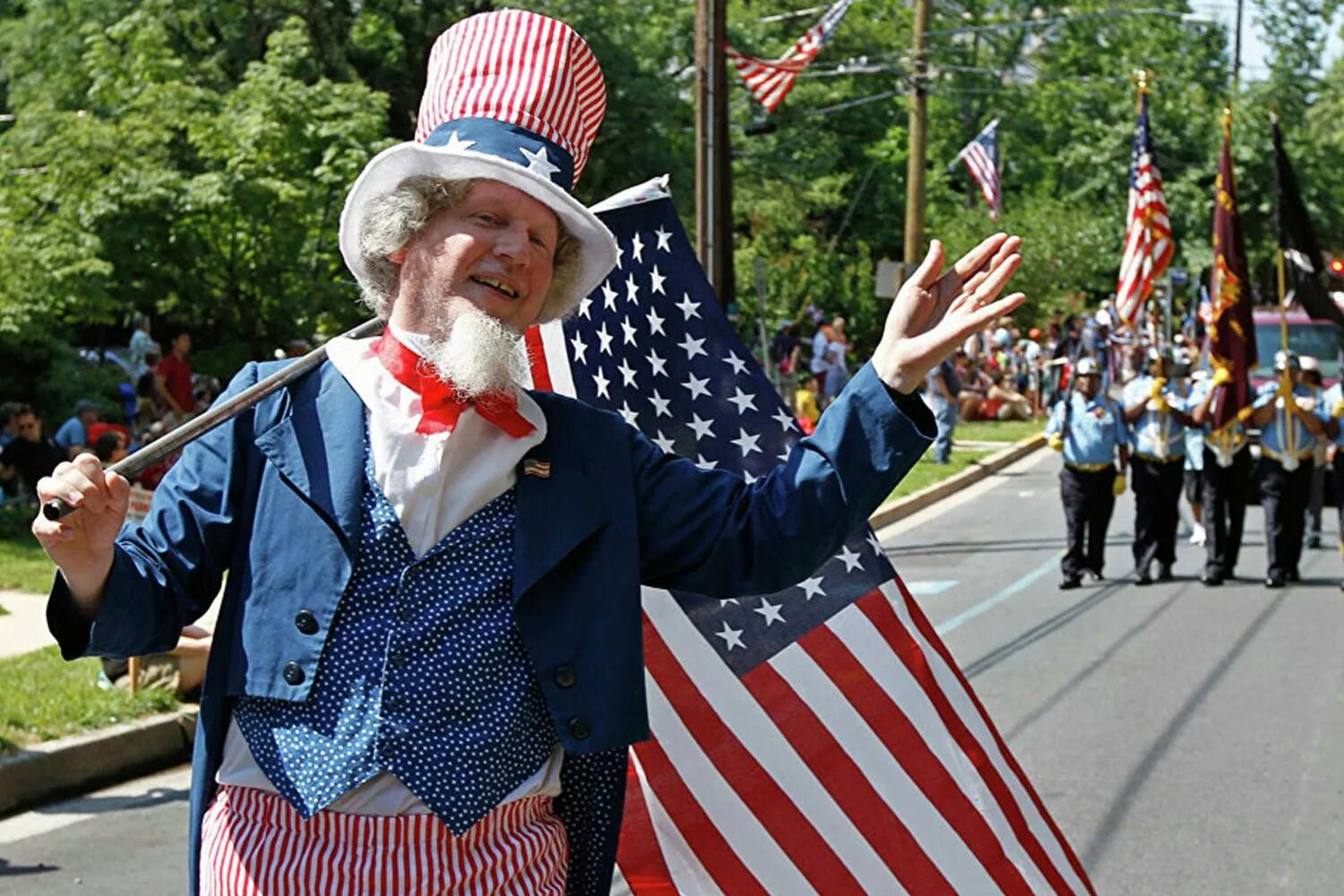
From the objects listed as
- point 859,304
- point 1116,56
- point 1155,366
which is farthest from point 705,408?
point 1116,56

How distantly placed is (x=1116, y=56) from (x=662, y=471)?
54.6 meters

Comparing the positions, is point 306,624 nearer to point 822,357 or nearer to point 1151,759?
point 1151,759

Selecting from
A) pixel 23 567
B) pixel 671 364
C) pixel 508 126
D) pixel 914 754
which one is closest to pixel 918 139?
pixel 23 567

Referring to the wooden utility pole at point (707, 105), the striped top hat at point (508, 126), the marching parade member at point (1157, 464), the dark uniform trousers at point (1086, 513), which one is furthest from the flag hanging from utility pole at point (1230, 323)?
the striped top hat at point (508, 126)

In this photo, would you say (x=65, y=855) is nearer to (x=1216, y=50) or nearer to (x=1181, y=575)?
(x=1181, y=575)

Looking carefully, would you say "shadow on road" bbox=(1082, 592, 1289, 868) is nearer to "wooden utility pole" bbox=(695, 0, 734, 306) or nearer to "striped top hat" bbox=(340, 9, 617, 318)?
"striped top hat" bbox=(340, 9, 617, 318)


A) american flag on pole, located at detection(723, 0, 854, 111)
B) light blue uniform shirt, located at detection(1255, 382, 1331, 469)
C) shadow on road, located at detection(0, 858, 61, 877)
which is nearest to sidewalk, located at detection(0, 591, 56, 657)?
shadow on road, located at detection(0, 858, 61, 877)

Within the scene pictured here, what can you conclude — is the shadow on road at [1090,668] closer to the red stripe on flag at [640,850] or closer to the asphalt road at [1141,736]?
the asphalt road at [1141,736]

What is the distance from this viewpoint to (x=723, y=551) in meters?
2.83

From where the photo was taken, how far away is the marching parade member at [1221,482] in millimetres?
15461

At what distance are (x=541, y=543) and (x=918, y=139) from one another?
25.1 m

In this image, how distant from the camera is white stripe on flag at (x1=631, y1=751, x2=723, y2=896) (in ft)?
12.4

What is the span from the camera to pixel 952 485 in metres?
23.1

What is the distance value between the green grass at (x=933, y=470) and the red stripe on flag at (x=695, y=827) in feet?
56.0
